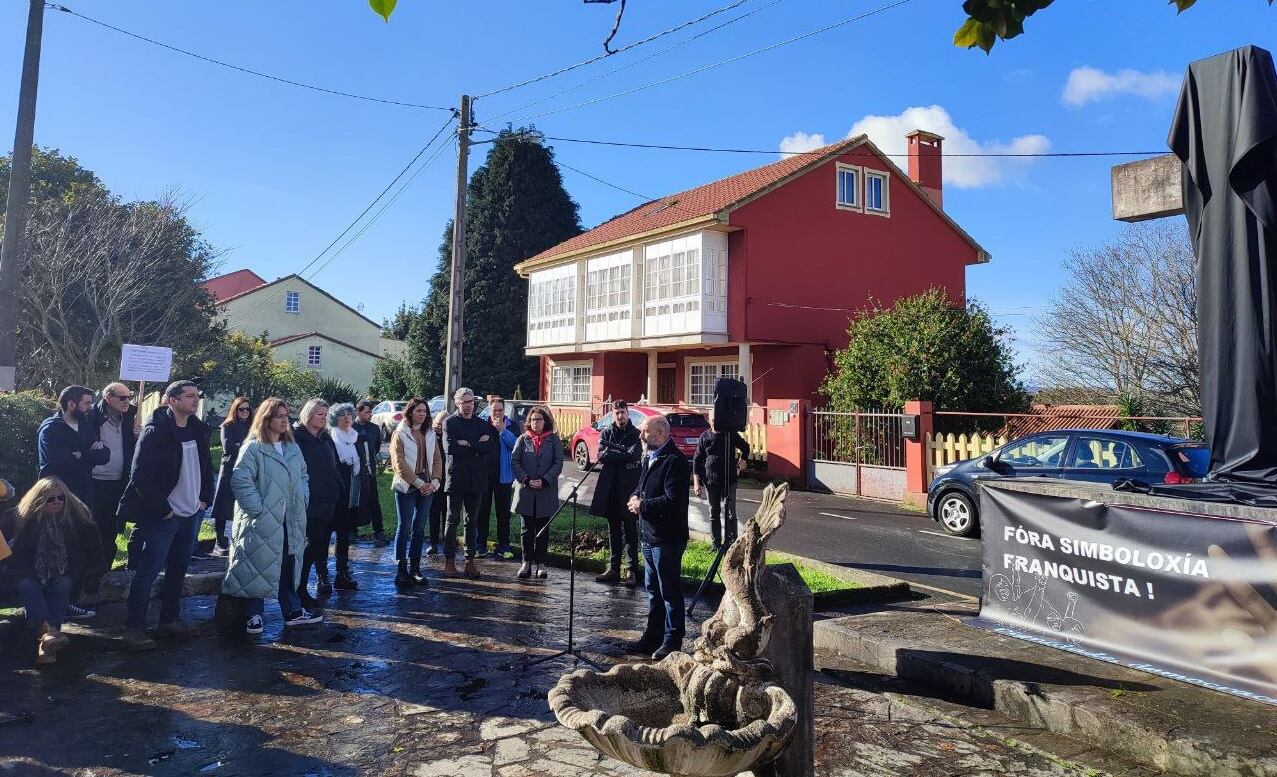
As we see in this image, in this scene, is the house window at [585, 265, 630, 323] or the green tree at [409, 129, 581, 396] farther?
the green tree at [409, 129, 581, 396]

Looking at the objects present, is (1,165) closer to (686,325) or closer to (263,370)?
(263,370)

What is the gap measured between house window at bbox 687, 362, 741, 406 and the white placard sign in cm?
1615

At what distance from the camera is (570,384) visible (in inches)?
1257

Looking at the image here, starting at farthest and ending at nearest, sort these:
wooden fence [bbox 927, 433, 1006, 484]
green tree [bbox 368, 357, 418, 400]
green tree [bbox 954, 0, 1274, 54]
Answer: green tree [bbox 368, 357, 418, 400]
wooden fence [bbox 927, 433, 1006, 484]
green tree [bbox 954, 0, 1274, 54]

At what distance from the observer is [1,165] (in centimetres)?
2769

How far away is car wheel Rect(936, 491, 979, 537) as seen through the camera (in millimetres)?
11531

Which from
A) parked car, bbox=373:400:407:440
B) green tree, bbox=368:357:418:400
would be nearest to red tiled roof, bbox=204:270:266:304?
green tree, bbox=368:357:418:400

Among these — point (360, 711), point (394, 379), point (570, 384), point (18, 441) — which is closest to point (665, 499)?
point (360, 711)

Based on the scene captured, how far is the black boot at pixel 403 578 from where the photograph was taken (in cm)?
780

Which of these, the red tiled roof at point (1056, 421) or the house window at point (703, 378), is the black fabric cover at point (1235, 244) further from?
the house window at point (703, 378)

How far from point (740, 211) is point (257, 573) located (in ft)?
63.7

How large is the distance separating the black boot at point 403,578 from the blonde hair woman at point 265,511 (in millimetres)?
1434

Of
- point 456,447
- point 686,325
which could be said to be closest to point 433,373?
point 686,325

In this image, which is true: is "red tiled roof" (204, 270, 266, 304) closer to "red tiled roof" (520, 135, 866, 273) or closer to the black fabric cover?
"red tiled roof" (520, 135, 866, 273)
